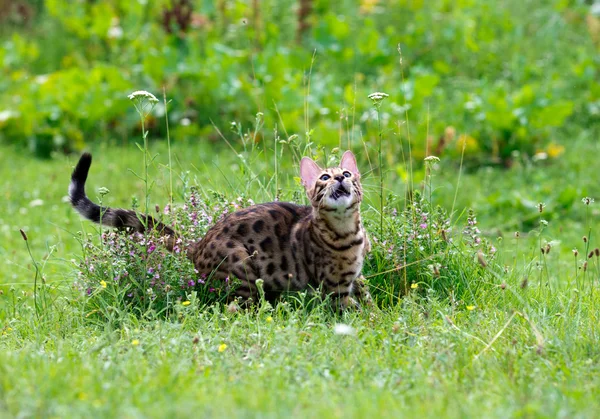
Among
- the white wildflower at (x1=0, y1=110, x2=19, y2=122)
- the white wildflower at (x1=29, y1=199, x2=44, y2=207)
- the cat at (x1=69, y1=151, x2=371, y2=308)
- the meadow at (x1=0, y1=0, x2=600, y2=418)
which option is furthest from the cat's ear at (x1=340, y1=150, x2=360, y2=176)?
the white wildflower at (x1=0, y1=110, x2=19, y2=122)

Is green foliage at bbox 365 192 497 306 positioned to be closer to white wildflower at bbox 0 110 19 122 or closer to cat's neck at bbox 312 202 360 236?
cat's neck at bbox 312 202 360 236

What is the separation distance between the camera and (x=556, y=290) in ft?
18.4

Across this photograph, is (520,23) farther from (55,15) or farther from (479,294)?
(479,294)

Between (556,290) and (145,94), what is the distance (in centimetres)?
277

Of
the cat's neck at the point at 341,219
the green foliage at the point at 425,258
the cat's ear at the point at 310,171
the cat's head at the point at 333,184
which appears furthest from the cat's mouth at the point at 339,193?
the green foliage at the point at 425,258

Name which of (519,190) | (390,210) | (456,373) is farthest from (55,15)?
(456,373)

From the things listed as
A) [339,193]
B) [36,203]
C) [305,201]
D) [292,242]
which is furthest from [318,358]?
[36,203]

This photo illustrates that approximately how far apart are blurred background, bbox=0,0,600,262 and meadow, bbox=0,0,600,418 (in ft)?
0.10

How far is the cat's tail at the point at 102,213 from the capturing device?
17.8 feet

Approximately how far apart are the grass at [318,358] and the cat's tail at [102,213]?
495mm

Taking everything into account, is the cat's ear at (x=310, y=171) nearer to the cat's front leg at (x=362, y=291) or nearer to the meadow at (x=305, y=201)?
the meadow at (x=305, y=201)

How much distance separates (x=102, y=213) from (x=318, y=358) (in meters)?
1.81

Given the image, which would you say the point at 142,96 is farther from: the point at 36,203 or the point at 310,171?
the point at 36,203

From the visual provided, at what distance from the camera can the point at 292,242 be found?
5.55 m
